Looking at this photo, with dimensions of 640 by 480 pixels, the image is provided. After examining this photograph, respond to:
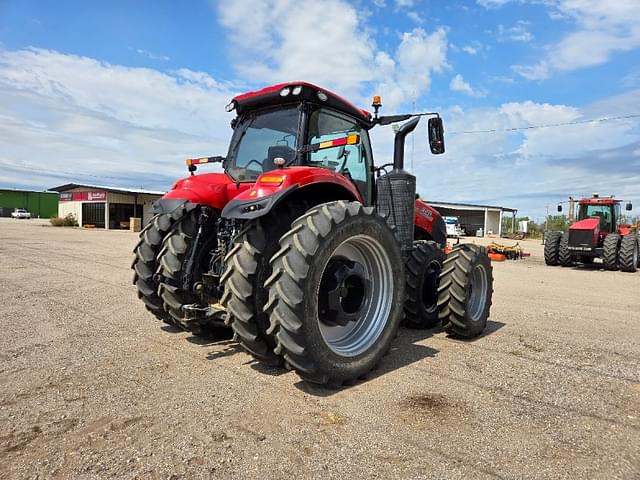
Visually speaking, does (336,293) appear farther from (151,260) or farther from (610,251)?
(610,251)

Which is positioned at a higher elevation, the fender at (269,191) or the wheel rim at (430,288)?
the fender at (269,191)

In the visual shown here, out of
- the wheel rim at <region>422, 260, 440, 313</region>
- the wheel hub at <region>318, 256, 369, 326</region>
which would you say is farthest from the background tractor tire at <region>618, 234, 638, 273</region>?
the wheel hub at <region>318, 256, 369, 326</region>

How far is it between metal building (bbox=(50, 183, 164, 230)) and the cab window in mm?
37502

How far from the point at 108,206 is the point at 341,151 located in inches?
1555

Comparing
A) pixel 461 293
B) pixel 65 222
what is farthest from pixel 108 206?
pixel 461 293

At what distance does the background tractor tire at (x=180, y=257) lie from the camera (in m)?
3.92

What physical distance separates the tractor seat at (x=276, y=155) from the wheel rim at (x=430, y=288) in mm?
2216

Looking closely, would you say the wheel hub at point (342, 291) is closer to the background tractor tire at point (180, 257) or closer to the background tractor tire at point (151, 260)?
the background tractor tire at point (180, 257)

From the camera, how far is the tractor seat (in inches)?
163

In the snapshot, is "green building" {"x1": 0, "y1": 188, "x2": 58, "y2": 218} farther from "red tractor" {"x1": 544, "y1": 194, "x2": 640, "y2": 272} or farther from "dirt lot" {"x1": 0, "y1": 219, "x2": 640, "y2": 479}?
→ "dirt lot" {"x1": 0, "y1": 219, "x2": 640, "y2": 479}

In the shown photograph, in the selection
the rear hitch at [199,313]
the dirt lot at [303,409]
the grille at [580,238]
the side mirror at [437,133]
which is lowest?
the dirt lot at [303,409]

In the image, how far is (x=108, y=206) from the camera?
38.9m

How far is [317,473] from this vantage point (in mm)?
2275

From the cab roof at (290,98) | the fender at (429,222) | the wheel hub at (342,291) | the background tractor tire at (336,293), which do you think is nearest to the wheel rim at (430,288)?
the fender at (429,222)
